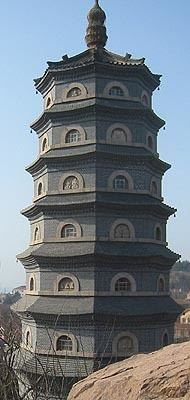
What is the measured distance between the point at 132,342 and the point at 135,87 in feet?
26.2

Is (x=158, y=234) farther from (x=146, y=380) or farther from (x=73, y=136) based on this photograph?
(x=146, y=380)

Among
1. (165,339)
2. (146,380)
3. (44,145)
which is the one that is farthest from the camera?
(44,145)

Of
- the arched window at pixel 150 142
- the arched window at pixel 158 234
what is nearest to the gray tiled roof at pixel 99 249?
the arched window at pixel 158 234

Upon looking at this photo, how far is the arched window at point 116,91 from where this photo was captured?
15.9 metres

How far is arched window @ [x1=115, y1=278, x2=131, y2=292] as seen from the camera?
14573 millimetres

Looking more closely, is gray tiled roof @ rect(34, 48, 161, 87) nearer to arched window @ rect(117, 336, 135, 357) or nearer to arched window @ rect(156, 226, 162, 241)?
arched window @ rect(156, 226, 162, 241)

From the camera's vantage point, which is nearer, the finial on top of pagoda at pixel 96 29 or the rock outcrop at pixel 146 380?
the rock outcrop at pixel 146 380

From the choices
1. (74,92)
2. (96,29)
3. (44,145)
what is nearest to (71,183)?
(44,145)

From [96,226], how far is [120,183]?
1602mm

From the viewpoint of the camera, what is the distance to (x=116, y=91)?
15922 millimetres

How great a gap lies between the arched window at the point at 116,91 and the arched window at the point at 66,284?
237 inches

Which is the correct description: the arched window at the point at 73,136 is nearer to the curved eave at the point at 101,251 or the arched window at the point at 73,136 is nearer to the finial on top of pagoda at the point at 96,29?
the curved eave at the point at 101,251

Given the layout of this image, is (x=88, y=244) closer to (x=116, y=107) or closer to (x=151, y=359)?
(x=116, y=107)

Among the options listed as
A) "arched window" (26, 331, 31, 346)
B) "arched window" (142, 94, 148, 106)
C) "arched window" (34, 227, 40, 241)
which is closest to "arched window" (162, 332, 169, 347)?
"arched window" (26, 331, 31, 346)
